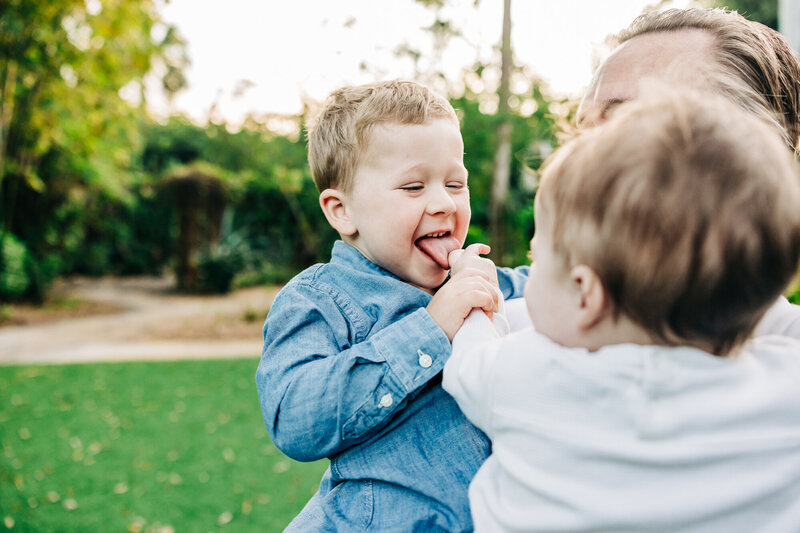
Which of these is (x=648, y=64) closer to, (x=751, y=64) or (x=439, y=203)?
(x=751, y=64)

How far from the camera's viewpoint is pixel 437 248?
160cm

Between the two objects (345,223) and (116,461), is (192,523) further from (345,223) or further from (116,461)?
(345,223)

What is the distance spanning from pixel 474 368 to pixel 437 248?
0.49 metres

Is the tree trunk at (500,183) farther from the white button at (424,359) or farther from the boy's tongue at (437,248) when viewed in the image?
the white button at (424,359)

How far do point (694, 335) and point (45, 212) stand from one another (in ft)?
52.0

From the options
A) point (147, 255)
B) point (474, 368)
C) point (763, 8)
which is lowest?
point (147, 255)

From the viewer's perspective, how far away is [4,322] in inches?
453

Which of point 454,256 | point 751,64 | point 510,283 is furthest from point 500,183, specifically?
point 454,256

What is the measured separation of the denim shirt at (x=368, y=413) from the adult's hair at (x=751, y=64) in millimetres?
944

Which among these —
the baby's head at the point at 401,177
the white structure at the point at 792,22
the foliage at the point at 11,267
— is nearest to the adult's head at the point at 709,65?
the baby's head at the point at 401,177

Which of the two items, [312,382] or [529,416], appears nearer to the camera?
[529,416]

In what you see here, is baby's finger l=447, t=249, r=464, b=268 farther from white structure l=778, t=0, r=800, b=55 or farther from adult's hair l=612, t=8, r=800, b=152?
white structure l=778, t=0, r=800, b=55

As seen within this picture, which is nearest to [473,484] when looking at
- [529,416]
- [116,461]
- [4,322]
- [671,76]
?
[529,416]

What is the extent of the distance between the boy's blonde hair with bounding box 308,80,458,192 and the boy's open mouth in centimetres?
25
